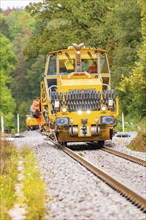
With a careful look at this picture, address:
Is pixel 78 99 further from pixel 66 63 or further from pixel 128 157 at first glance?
pixel 128 157

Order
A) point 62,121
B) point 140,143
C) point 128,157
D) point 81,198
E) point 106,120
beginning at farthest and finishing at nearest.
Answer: point 140,143, point 106,120, point 62,121, point 128,157, point 81,198

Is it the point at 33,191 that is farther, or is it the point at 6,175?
the point at 6,175

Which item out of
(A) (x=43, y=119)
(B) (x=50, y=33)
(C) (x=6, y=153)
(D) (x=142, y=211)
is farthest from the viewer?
(B) (x=50, y=33)

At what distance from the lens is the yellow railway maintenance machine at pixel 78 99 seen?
21.7m

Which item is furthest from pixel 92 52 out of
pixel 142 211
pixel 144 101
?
pixel 144 101

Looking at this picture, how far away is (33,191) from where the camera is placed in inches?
410

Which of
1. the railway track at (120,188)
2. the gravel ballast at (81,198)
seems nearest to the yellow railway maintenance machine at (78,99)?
the railway track at (120,188)

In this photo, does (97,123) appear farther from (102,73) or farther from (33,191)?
(33,191)

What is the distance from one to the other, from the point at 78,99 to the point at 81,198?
11.4 meters

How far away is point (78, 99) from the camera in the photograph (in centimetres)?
2180

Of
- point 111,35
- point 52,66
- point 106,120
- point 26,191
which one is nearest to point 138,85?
point 111,35

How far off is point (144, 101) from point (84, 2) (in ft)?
55.2

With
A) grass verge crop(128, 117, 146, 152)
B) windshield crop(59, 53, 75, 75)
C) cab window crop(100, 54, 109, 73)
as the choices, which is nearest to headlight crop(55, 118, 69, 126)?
windshield crop(59, 53, 75, 75)

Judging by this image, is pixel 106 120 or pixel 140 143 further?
pixel 140 143
